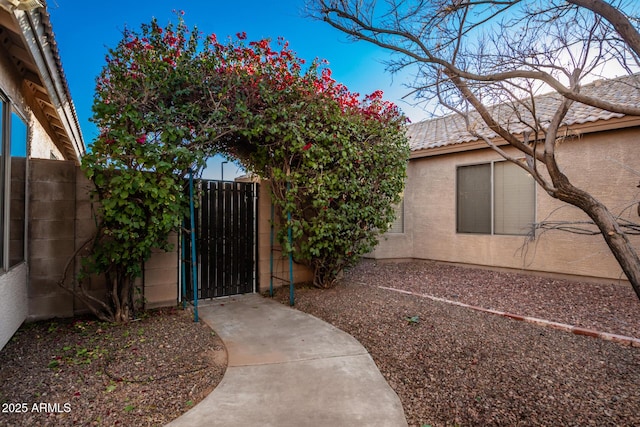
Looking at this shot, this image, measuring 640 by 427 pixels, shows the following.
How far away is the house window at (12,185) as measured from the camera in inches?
136

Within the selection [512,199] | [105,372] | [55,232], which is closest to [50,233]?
[55,232]

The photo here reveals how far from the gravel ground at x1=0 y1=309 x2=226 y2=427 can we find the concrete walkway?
20 centimetres

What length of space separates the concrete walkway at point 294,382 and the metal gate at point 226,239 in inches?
44.9

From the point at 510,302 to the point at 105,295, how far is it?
5651mm

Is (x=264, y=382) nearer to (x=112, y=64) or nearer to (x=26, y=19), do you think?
(x=26, y=19)

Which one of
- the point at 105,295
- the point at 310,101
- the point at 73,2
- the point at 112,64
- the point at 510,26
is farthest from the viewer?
the point at 73,2

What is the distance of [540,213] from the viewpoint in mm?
6961

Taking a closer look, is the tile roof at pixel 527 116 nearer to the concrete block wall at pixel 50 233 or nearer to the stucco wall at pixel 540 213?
the stucco wall at pixel 540 213

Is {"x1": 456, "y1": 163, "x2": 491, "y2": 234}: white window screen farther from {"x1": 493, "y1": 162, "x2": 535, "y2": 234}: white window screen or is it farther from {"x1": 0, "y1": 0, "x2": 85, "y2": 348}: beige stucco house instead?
{"x1": 0, "y1": 0, "x2": 85, "y2": 348}: beige stucco house

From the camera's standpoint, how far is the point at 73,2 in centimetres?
597

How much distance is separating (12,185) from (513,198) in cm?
818

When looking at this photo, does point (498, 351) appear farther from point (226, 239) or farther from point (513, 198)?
point (513, 198)

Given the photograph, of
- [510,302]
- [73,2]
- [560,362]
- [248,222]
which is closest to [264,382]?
[560,362]

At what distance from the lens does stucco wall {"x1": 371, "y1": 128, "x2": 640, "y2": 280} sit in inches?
238
